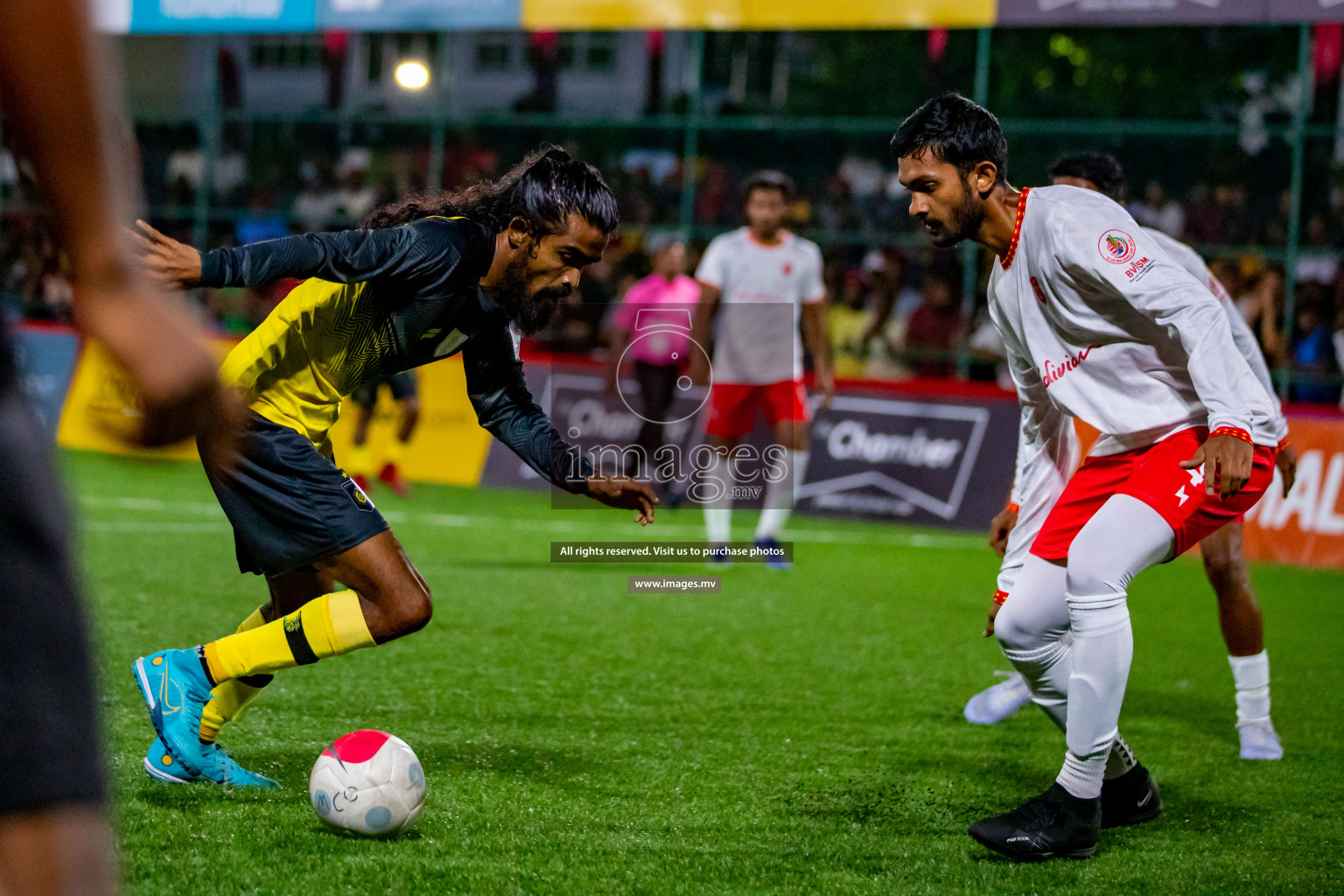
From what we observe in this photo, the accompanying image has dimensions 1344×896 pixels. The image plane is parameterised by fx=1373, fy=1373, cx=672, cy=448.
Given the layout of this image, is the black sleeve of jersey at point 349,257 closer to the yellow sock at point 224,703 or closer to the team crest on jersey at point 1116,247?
the yellow sock at point 224,703

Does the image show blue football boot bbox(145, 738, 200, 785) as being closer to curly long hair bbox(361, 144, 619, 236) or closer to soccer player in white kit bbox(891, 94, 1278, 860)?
curly long hair bbox(361, 144, 619, 236)

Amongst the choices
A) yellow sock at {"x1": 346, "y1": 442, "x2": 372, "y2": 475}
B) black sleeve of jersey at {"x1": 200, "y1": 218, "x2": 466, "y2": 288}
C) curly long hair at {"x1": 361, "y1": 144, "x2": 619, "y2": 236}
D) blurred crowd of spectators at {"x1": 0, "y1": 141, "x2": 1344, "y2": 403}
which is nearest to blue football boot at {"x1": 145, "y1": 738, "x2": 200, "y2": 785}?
black sleeve of jersey at {"x1": 200, "y1": 218, "x2": 466, "y2": 288}

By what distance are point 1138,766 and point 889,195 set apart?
575 inches

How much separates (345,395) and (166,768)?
1156 millimetres

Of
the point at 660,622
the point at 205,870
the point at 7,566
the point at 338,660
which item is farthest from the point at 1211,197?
the point at 7,566

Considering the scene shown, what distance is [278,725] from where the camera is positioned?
4672mm

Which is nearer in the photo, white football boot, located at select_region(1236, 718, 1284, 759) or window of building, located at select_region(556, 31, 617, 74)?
white football boot, located at select_region(1236, 718, 1284, 759)

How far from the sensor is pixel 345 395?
12.8ft

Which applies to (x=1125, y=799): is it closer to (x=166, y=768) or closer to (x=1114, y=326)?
(x=1114, y=326)

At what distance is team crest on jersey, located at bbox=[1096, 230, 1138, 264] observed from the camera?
3.60 m

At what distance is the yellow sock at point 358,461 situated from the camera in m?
12.4

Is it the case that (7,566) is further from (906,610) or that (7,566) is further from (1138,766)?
(906,610)

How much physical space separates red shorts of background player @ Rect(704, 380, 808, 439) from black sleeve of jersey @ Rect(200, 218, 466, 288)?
17.8 ft

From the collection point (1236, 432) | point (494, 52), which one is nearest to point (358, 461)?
point (1236, 432)
